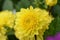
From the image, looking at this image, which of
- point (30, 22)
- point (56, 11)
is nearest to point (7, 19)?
point (30, 22)

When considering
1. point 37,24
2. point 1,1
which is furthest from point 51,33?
point 1,1

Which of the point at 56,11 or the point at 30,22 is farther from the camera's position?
the point at 56,11

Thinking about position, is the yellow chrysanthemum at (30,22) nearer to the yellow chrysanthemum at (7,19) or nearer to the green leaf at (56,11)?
the yellow chrysanthemum at (7,19)

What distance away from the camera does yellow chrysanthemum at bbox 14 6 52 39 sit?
49 cm

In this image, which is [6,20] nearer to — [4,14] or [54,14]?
[4,14]

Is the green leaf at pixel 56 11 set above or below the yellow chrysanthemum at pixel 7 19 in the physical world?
above

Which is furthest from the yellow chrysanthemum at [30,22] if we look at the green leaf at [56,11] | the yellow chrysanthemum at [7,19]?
the green leaf at [56,11]

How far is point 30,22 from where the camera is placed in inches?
19.7

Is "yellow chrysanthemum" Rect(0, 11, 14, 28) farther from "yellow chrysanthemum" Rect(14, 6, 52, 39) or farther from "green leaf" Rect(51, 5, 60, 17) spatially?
"green leaf" Rect(51, 5, 60, 17)

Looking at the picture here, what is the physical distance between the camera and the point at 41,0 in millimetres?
649

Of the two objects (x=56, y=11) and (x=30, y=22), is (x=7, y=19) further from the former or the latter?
(x=56, y=11)

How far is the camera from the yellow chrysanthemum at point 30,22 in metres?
0.49

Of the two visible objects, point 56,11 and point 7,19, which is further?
point 56,11

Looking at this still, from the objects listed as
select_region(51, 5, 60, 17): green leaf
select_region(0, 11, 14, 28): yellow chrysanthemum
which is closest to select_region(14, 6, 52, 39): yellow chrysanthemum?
select_region(0, 11, 14, 28): yellow chrysanthemum
